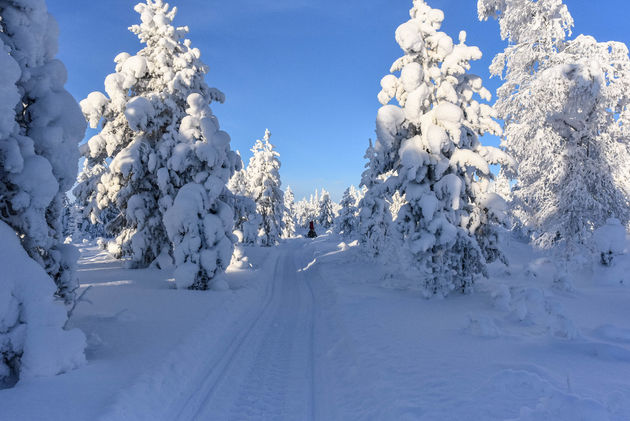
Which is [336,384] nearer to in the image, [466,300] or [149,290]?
[466,300]

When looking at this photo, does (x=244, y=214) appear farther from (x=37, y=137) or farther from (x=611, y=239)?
(x=611, y=239)

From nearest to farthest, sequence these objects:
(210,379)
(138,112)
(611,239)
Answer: (210,379) < (611,239) < (138,112)

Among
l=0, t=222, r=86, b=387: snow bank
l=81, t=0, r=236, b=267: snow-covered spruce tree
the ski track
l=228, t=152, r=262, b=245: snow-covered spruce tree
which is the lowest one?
the ski track

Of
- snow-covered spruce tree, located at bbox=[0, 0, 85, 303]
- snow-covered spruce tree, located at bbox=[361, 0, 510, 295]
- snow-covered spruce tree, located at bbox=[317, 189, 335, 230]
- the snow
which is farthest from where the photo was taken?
snow-covered spruce tree, located at bbox=[317, 189, 335, 230]

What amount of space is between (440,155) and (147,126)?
41.7 feet

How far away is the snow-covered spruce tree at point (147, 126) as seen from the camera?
14609mm

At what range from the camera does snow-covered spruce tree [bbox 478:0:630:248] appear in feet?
42.1

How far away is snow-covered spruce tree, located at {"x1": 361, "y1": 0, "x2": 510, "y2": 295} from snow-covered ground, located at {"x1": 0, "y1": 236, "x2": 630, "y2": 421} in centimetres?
153

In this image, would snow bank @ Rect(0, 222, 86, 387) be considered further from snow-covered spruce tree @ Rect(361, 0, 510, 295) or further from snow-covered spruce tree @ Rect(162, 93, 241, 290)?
snow-covered spruce tree @ Rect(361, 0, 510, 295)

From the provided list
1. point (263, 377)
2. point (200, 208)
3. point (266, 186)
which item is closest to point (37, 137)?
point (263, 377)

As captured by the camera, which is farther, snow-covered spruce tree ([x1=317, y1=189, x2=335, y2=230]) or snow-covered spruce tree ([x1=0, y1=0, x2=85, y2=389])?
snow-covered spruce tree ([x1=317, y1=189, x2=335, y2=230])

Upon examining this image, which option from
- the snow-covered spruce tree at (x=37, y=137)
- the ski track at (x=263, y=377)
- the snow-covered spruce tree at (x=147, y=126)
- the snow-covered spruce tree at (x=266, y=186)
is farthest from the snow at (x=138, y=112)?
the snow-covered spruce tree at (x=266, y=186)

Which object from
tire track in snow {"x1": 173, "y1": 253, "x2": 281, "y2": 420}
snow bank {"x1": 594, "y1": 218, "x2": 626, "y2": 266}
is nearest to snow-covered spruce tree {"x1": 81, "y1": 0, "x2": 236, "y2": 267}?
tire track in snow {"x1": 173, "y1": 253, "x2": 281, "y2": 420}

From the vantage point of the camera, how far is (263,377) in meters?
6.05
